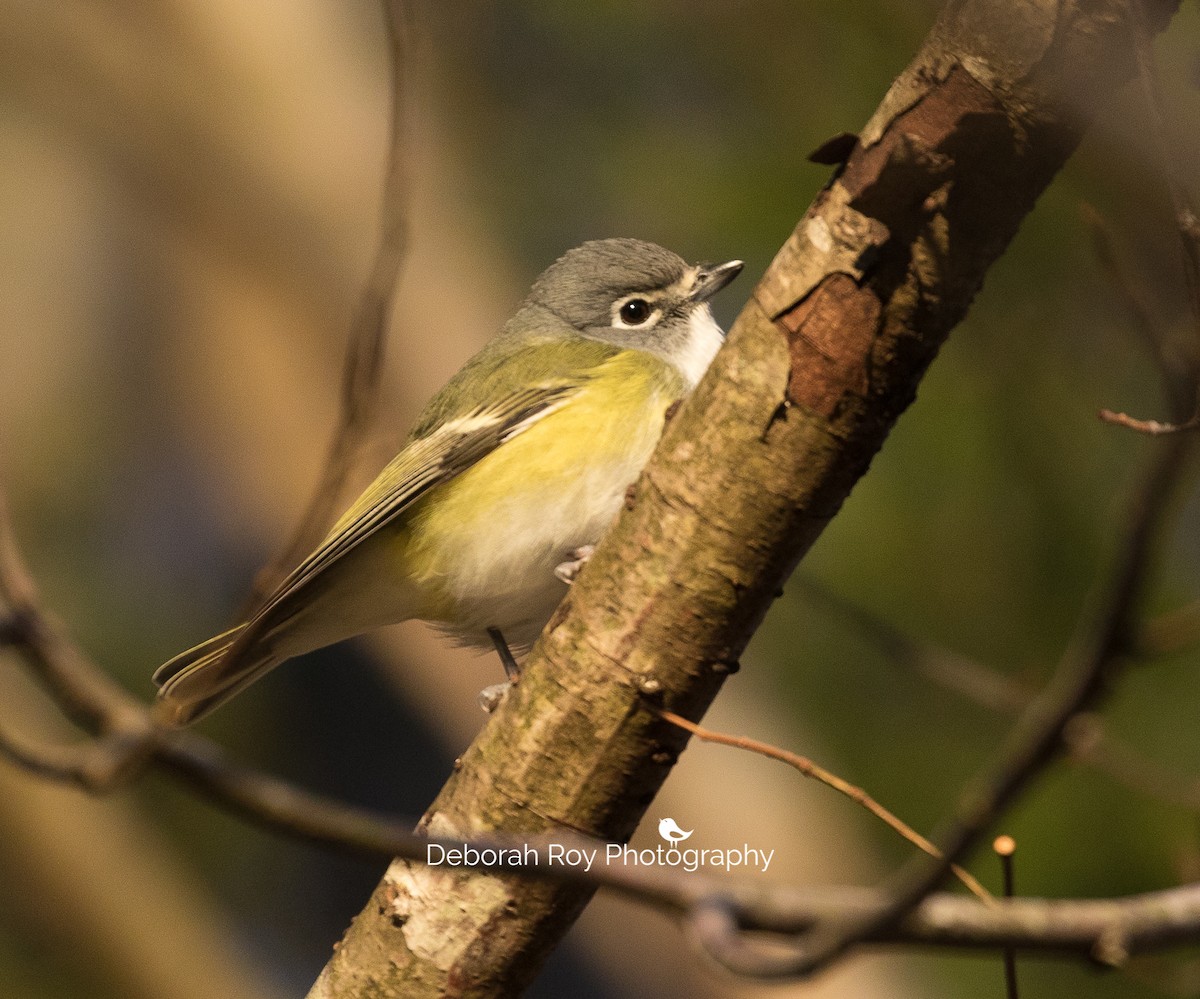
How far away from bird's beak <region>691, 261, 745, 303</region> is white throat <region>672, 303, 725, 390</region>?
5 centimetres

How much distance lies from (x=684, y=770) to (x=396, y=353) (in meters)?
3.01

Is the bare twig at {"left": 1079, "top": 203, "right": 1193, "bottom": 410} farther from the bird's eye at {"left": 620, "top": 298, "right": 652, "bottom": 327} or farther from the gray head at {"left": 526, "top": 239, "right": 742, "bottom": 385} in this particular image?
the bird's eye at {"left": 620, "top": 298, "right": 652, "bottom": 327}

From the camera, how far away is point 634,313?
5207 mm

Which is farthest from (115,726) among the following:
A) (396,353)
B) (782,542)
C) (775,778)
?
(396,353)

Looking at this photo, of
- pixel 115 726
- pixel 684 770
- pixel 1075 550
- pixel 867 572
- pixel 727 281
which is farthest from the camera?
pixel 684 770

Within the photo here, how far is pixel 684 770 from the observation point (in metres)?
7.04

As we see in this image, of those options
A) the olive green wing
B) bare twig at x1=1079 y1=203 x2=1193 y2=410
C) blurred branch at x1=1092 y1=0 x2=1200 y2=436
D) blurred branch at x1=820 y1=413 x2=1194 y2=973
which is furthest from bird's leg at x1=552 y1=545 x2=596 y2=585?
blurred branch at x1=820 y1=413 x2=1194 y2=973

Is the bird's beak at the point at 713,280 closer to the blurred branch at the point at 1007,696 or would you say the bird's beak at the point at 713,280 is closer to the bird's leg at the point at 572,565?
the blurred branch at the point at 1007,696

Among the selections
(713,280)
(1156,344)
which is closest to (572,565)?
(713,280)

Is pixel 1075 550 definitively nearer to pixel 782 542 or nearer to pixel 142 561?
pixel 782 542

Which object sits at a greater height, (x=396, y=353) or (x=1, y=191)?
(x=396, y=353)

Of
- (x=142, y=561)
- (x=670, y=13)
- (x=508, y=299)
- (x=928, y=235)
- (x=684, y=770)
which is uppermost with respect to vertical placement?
(x=670, y=13)

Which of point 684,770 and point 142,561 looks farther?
point 142,561

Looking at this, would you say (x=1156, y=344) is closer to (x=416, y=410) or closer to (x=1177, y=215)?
(x=1177, y=215)
